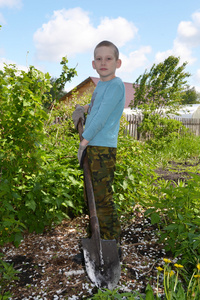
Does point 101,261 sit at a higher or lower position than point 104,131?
lower

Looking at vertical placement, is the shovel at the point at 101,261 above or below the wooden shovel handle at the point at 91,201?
below

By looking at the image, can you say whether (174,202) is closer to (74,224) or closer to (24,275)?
(74,224)

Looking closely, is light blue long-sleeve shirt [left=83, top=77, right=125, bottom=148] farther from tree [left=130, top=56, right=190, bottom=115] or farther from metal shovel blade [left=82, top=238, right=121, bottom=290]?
tree [left=130, top=56, right=190, bottom=115]

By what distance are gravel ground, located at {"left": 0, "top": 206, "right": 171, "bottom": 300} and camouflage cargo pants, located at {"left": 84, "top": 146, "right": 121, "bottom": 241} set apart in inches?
15.0

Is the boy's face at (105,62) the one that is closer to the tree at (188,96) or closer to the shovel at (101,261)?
the shovel at (101,261)

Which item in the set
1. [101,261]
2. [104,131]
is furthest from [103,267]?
[104,131]

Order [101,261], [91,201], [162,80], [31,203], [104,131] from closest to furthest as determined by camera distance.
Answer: [101,261] < [91,201] < [104,131] < [31,203] < [162,80]

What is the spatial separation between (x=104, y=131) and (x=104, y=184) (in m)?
0.46

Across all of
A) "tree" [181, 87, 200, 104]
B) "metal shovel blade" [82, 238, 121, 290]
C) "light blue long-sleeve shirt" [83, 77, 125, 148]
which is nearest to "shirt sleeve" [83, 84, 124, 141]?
"light blue long-sleeve shirt" [83, 77, 125, 148]

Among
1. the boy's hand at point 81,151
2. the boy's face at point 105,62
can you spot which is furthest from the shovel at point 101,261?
the boy's face at point 105,62

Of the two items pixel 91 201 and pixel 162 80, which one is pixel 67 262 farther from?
pixel 162 80

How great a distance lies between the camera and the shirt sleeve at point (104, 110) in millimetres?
2199

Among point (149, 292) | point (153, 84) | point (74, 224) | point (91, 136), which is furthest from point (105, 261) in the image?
point (153, 84)

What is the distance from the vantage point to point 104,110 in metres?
2.20
